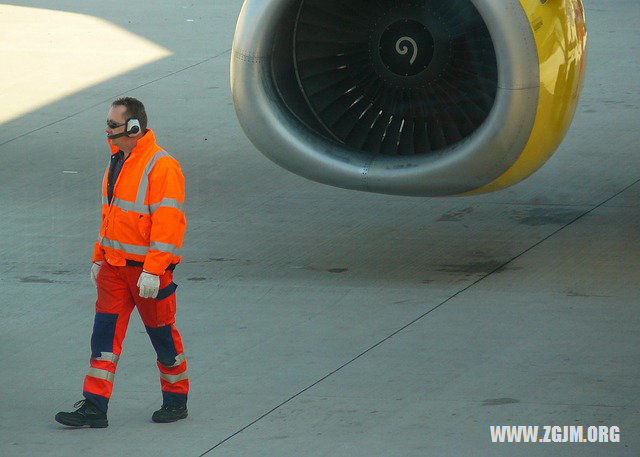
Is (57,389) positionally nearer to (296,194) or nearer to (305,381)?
(305,381)

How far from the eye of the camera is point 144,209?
202 inches

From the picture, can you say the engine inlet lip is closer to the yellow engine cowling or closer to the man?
the yellow engine cowling

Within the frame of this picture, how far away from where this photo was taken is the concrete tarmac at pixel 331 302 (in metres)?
4.99

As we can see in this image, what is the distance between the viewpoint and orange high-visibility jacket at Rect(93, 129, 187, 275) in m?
5.09

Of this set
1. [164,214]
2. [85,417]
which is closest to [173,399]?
[85,417]

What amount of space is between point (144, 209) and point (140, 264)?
220 mm

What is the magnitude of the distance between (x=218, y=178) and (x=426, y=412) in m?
4.01

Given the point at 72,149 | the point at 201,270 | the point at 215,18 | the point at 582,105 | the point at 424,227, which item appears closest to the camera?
the point at 201,270

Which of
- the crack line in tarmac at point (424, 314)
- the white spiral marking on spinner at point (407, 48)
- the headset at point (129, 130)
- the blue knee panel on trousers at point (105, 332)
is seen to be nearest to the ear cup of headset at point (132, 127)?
the headset at point (129, 130)

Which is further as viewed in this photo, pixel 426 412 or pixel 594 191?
pixel 594 191

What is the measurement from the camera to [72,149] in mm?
9570

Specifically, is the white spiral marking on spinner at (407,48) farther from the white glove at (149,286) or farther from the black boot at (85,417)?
the black boot at (85,417)

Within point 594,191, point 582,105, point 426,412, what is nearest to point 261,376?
point 426,412

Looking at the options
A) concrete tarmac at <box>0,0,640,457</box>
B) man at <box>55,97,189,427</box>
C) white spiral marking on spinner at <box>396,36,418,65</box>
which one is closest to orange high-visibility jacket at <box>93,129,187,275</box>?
man at <box>55,97,189,427</box>
